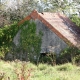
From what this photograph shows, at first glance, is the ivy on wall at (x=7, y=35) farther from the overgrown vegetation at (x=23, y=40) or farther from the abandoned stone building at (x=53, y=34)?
the abandoned stone building at (x=53, y=34)

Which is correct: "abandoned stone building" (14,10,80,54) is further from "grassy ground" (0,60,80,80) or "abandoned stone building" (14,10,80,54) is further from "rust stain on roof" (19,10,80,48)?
"grassy ground" (0,60,80,80)

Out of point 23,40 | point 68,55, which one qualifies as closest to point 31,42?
point 23,40

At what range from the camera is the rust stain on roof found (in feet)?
61.3

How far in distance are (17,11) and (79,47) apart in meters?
15.8

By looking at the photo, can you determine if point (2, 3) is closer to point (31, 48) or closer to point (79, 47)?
point (31, 48)

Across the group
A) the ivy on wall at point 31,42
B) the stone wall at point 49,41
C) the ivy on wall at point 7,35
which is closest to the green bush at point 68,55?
the stone wall at point 49,41

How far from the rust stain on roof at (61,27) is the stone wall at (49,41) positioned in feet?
1.11

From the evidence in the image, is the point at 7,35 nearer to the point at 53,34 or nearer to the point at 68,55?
the point at 53,34

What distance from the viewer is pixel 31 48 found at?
19.9m

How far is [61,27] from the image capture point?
66.1ft

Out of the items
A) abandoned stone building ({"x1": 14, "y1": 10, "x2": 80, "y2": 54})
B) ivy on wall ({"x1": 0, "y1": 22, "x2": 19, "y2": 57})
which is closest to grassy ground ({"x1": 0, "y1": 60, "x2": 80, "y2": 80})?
abandoned stone building ({"x1": 14, "y1": 10, "x2": 80, "y2": 54})

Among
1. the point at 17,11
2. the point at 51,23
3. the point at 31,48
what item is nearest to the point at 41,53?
the point at 31,48

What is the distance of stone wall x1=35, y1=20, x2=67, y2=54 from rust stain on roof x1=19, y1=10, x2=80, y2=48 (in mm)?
337

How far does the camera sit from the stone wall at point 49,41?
62.2ft
